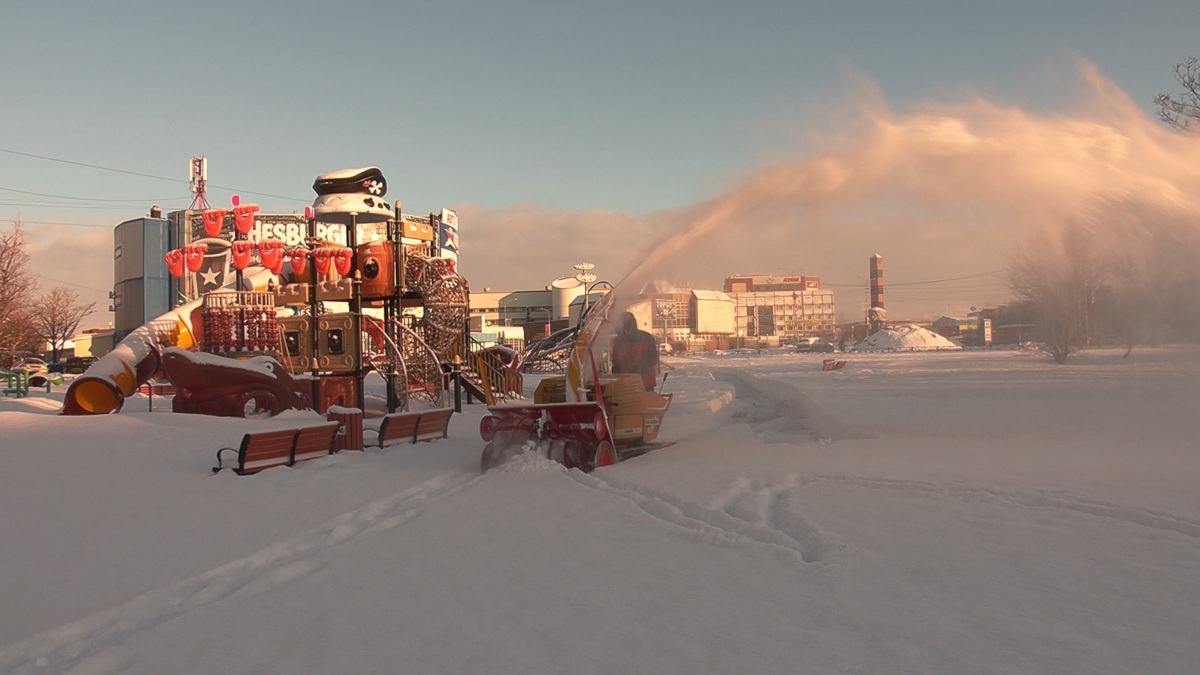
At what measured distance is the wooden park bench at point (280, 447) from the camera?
12859 millimetres

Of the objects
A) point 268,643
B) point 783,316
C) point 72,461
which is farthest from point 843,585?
point 783,316

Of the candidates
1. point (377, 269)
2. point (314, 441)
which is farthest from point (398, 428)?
point (377, 269)

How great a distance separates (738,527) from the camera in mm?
8562

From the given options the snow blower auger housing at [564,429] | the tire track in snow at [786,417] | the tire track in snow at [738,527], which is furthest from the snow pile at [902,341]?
the tire track in snow at [738,527]

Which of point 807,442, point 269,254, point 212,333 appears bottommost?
point 807,442

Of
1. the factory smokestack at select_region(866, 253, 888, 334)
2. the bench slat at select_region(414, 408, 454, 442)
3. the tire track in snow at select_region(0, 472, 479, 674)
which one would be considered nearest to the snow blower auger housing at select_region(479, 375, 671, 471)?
the tire track in snow at select_region(0, 472, 479, 674)

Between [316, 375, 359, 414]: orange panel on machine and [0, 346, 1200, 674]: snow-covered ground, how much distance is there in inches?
360

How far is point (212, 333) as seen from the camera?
25.5 meters

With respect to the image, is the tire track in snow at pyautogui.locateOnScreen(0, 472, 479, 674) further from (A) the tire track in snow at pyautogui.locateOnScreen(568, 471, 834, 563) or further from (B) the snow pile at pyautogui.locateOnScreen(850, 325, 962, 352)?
(B) the snow pile at pyautogui.locateOnScreen(850, 325, 962, 352)

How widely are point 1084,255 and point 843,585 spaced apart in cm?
3064

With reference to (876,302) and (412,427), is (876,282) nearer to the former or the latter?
(876,302)

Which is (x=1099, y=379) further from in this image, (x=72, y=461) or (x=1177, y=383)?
(x=72, y=461)

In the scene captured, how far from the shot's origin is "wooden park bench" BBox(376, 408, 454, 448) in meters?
16.5

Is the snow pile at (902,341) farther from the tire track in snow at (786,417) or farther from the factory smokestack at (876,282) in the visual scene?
the tire track in snow at (786,417)
